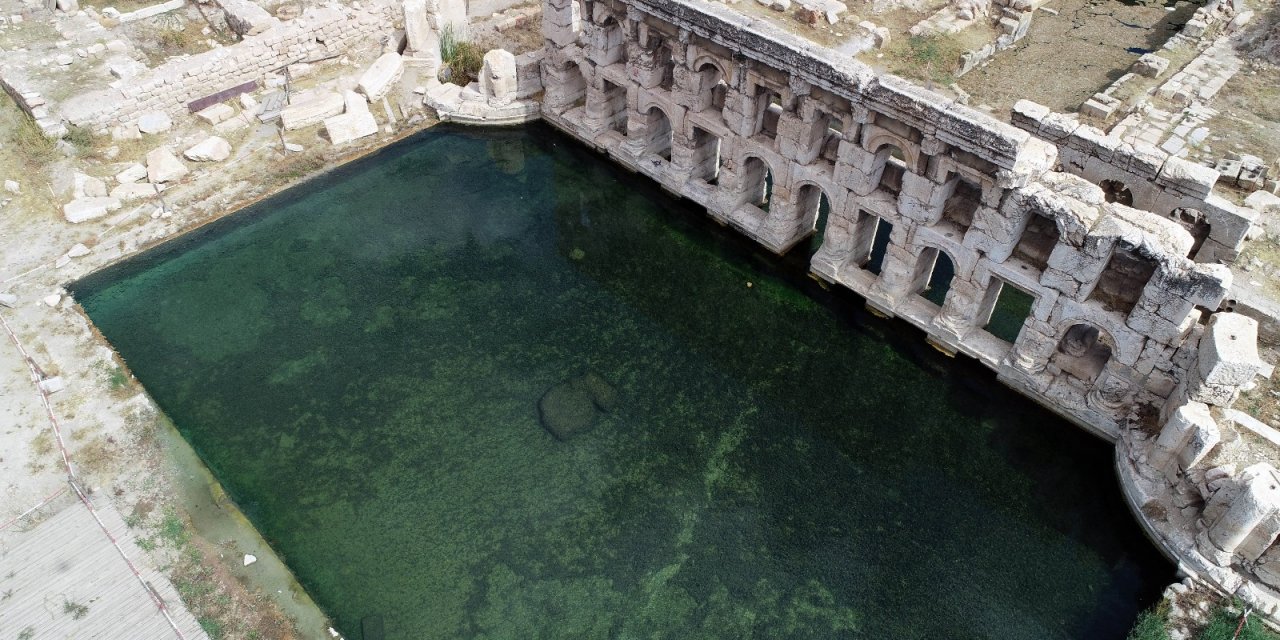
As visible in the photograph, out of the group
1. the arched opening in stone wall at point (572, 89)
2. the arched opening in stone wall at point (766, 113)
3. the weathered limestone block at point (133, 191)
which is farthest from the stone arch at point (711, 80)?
the weathered limestone block at point (133, 191)

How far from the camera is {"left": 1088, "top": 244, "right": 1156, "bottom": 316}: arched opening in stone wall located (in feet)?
48.0

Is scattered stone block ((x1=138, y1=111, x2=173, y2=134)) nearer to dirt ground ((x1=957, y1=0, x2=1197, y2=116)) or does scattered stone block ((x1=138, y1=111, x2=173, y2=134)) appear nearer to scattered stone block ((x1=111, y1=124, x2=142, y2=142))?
scattered stone block ((x1=111, y1=124, x2=142, y2=142))

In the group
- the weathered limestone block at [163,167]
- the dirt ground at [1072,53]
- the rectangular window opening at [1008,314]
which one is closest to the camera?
the rectangular window opening at [1008,314]

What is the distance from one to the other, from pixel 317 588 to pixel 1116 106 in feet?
74.0

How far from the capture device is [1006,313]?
1806 centimetres

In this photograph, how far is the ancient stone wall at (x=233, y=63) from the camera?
21.0 meters

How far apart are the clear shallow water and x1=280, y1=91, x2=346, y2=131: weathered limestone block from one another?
3.04 m

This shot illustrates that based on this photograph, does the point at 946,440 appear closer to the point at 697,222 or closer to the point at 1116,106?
the point at 697,222

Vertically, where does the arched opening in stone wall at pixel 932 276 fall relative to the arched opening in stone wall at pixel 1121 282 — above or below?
below

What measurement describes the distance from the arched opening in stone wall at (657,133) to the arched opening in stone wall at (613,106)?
1170 millimetres

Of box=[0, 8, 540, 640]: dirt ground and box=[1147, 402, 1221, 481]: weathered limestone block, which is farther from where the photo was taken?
box=[0, 8, 540, 640]: dirt ground

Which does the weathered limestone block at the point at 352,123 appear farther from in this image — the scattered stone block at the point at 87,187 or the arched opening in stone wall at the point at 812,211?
the arched opening in stone wall at the point at 812,211

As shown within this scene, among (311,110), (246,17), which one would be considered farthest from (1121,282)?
(246,17)

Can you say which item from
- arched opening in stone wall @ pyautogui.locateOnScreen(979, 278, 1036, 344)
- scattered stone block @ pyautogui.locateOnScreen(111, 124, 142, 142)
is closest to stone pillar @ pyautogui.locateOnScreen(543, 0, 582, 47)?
scattered stone block @ pyautogui.locateOnScreen(111, 124, 142, 142)
